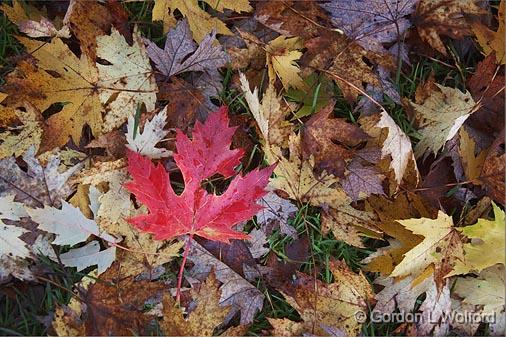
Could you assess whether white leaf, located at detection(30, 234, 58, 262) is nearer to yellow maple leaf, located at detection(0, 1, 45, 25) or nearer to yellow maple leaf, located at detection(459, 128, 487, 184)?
yellow maple leaf, located at detection(0, 1, 45, 25)

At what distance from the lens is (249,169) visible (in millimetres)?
1911

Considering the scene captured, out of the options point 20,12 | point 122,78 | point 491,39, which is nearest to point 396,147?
point 491,39

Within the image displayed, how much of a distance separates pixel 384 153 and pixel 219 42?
23.6 inches

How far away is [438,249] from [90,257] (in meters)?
0.96

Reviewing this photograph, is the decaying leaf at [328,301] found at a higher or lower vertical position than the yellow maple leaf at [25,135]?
lower

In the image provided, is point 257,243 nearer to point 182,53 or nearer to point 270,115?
point 270,115

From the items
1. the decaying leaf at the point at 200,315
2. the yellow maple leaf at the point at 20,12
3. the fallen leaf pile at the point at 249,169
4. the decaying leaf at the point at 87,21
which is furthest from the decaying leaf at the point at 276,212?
the yellow maple leaf at the point at 20,12

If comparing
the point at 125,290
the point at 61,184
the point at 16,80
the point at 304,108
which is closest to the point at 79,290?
the point at 125,290

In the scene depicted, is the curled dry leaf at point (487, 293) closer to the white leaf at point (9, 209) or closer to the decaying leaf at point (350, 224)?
the decaying leaf at point (350, 224)

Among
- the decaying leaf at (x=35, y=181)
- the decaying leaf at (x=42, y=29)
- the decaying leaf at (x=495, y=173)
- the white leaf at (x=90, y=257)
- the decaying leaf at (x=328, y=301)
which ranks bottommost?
the decaying leaf at (x=328, y=301)

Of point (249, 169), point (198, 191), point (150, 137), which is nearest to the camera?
point (198, 191)

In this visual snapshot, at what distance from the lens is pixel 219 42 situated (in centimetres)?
195

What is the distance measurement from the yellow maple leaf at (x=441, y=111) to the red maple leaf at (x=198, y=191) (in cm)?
53

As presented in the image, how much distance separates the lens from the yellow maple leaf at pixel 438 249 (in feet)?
5.66
